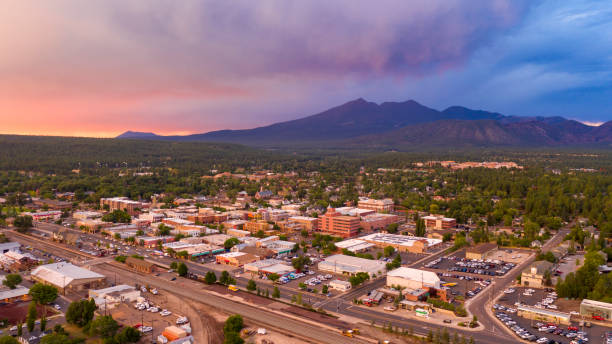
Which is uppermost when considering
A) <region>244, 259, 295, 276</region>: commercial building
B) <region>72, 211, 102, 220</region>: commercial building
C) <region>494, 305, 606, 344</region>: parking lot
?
<region>72, 211, 102, 220</region>: commercial building

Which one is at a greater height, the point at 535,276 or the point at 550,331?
the point at 535,276

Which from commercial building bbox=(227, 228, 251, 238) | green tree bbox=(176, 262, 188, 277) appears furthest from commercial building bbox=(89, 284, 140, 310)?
commercial building bbox=(227, 228, 251, 238)

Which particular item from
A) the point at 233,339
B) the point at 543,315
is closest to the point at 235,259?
the point at 233,339

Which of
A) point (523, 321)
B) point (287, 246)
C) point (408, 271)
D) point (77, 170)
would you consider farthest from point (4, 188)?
point (523, 321)

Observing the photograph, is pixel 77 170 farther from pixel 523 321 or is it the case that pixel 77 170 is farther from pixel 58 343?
pixel 523 321

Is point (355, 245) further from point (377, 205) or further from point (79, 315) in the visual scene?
point (79, 315)

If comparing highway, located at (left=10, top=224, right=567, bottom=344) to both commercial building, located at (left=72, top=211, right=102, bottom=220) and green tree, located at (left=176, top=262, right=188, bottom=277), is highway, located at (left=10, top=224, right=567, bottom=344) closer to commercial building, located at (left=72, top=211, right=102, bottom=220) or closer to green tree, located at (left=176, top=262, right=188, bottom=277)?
green tree, located at (left=176, top=262, right=188, bottom=277)
